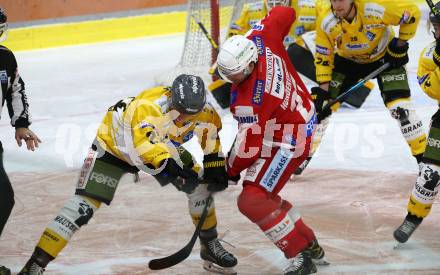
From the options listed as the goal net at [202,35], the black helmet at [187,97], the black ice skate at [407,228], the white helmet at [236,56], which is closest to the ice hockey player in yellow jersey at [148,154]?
the black helmet at [187,97]

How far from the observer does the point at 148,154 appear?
3.38m

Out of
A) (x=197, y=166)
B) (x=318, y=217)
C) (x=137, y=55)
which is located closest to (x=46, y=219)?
(x=197, y=166)

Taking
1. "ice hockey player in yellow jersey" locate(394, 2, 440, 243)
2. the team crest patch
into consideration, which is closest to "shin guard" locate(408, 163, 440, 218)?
"ice hockey player in yellow jersey" locate(394, 2, 440, 243)

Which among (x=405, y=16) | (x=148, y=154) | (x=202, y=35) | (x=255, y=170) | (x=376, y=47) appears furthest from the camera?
(x=202, y=35)

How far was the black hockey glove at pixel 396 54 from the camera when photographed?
4660 millimetres

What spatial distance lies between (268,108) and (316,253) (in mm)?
727

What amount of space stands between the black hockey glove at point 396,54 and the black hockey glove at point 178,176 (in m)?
1.69

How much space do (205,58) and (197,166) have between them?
4149 mm

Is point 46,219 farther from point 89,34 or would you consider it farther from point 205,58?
point 89,34

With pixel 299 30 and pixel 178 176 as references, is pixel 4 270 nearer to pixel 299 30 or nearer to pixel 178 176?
pixel 178 176

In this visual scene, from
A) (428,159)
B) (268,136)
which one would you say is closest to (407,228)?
(428,159)

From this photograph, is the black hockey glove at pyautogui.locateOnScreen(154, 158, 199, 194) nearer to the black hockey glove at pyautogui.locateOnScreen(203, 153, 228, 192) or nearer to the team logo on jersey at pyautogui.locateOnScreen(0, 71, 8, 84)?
the black hockey glove at pyautogui.locateOnScreen(203, 153, 228, 192)

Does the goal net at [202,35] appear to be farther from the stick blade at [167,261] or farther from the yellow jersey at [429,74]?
the stick blade at [167,261]

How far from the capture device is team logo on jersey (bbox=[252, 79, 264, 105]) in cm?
351
